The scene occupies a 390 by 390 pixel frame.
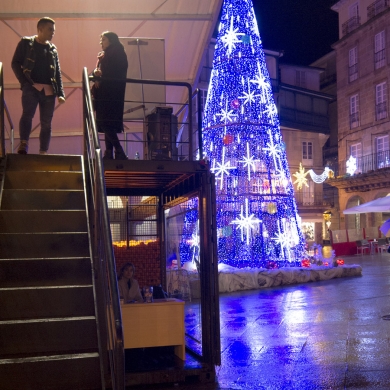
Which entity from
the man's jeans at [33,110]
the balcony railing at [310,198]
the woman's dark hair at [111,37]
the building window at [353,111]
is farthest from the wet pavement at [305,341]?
the balcony railing at [310,198]

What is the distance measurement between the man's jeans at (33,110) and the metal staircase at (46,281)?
2.43 ft

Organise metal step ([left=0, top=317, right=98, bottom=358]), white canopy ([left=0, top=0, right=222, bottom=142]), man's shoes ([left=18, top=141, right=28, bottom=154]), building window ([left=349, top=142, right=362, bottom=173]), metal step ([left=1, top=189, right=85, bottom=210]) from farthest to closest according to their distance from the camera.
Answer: building window ([left=349, top=142, right=362, bottom=173]) < white canopy ([left=0, top=0, right=222, bottom=142]) < man's shoes ([left=18, top=141, right=28, bottom=154]) < metal step ([left=1, top=189, right=85, bottom=210]) < metal step ([left=0, top=317, right=98, bottom=358])

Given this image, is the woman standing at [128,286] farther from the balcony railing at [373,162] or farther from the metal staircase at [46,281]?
the balcony railing at [373,162]

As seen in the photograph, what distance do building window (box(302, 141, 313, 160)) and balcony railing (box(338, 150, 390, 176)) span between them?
4513 millimetres

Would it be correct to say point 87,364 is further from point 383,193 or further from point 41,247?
point 383,193

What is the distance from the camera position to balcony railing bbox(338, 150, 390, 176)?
3778 centimetres

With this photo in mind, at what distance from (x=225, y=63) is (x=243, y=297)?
279 inches

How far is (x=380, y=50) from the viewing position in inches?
1496

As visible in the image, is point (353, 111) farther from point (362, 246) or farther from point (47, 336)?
point (47, 336)

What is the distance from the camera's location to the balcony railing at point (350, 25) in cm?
4084

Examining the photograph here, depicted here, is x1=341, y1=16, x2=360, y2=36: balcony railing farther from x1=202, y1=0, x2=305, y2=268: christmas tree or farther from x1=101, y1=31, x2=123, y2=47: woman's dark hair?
x1=101, y1=31, x2=123, y2=47: woman's dark hair

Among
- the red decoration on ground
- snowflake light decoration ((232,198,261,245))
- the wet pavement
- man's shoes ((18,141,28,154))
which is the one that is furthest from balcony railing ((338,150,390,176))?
man's shoes ((18,141,28,154))

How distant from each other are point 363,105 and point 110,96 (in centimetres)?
3474

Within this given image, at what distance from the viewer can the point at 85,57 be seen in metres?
12.6
